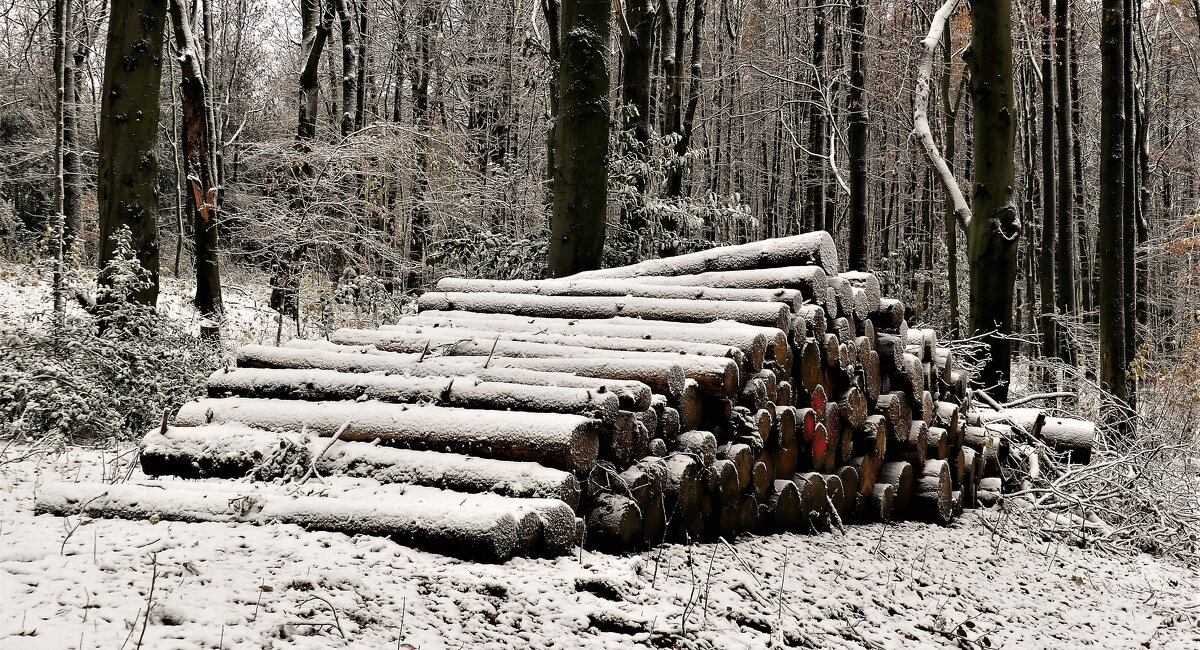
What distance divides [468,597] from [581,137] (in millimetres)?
6839

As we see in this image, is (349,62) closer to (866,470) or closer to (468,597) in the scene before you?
(866,470)

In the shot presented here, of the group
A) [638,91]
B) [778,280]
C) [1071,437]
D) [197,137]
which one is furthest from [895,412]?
[197,137]

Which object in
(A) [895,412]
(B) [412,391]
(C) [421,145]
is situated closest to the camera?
(B) [412,391]

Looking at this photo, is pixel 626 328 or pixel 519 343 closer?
pixel 519 343

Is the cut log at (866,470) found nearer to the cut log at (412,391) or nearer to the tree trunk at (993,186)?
the cut log at (412,391)

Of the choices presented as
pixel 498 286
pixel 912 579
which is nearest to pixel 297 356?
pixel 498 286

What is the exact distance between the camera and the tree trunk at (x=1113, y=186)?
407 inches

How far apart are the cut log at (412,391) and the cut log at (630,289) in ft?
6.39

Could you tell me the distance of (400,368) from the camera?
16.7 ft

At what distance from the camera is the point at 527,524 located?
358cm

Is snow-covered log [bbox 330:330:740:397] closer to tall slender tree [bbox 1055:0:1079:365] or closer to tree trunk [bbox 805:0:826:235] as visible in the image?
tree trunk [bbox 805:0:826:235]

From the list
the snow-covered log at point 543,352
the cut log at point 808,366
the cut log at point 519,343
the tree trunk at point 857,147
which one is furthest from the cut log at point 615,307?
the tree trunk at point 857,147

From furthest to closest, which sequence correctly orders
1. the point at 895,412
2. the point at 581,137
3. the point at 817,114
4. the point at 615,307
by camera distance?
1. the point at 817,114
2. the point at 581,137
3. the point at 895,412
4. the point at 615,307

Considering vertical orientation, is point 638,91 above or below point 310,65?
below
